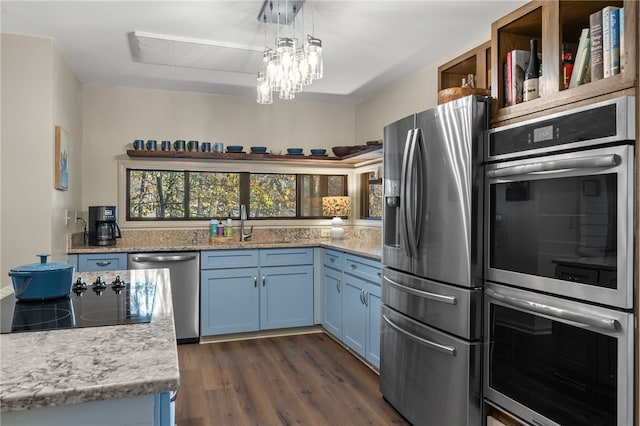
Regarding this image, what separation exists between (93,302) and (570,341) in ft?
5.86

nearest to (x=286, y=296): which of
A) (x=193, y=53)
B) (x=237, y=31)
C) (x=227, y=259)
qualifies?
(x=227, y=259)

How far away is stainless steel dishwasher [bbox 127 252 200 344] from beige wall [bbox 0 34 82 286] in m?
0.97

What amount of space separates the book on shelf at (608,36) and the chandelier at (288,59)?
1332 millimetres

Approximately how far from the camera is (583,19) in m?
1.95

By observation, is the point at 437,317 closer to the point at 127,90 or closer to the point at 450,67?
the point at 450,67

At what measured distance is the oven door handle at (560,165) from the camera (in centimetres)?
154

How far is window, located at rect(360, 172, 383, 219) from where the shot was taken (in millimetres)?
4652

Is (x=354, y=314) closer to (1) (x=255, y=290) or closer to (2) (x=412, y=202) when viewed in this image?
(1) (x=255, y=290)

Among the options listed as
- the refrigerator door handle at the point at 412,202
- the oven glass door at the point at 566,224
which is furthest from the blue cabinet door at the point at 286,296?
the oven glass door at the point at 566,224

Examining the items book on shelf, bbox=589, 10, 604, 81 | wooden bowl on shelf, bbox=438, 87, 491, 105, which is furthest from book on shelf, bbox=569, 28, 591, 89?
wooden bowl on shelf, bbox=438, 87, 491, 105

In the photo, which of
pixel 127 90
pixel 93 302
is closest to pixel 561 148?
pixel 93 302

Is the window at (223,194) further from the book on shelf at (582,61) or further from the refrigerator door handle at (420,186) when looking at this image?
the book on shelf at (582,61)

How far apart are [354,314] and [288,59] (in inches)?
82.9

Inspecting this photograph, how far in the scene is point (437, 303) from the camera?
2346 millimetres
